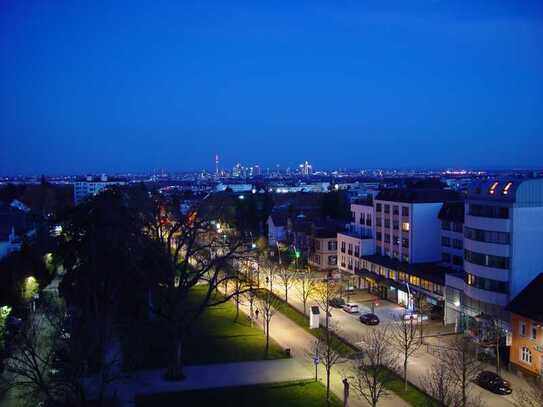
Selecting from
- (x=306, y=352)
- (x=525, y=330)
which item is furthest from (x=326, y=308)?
(x=525, y=330)

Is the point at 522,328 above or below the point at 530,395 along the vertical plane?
above

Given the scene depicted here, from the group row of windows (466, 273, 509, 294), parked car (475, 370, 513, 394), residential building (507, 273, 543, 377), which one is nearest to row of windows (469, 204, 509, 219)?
row of windows (466, 273, 509, 294)

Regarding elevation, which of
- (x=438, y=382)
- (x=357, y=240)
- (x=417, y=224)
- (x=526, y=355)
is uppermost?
(x=417, y=224)

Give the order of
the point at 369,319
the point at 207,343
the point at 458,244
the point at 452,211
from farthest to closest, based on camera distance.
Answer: the point at 452,211 → the point at 458,244 → the point at 369,319 → the point at 207,343

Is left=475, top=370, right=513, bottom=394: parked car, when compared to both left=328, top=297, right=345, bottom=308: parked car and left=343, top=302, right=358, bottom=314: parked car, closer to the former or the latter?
left=343, top=302, right=358, bottom=314: parked car

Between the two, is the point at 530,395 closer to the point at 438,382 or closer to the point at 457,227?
the point at 438,382

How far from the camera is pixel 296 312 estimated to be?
41.8 meters

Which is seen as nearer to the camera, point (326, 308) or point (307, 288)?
point (326, 308)

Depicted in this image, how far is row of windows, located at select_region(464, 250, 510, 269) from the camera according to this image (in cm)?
3271

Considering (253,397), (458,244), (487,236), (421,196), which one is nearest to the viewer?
(253,397)

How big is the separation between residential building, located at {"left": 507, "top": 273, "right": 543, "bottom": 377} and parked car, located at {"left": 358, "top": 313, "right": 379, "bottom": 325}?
1017 centimetres

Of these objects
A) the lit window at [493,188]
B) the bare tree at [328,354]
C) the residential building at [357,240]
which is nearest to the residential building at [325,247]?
the residential building at [357,240]

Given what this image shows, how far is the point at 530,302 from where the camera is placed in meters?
29.8

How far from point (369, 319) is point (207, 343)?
11994 mm
